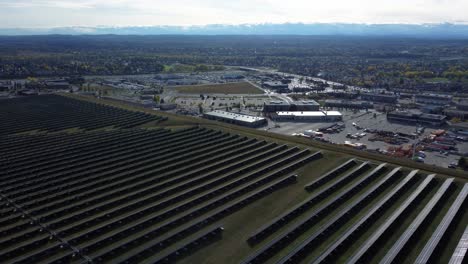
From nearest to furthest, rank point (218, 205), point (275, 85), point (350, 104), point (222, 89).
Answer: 1. point (218, 205)
2. point (350, 104)
3. point (222, 89)
4. point (275, 85)

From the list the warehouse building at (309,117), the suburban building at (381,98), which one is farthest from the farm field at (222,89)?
the warehouse building at (309,117)

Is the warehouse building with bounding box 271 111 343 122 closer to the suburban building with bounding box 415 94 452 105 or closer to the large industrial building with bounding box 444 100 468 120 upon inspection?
the large industrial building with bounding box 444 100 468 120

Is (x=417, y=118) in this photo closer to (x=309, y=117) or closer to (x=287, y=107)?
(x=309, y=117)

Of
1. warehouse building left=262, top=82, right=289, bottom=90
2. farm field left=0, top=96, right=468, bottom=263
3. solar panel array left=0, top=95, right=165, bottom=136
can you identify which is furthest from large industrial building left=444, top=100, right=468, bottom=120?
solar panel array left=0, top=95, right=165, bottom=136

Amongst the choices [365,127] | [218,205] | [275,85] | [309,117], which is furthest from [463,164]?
[275,85]

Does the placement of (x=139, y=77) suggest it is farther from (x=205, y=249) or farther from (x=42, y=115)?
(x=205, y=249)

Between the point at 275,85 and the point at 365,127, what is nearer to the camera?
the point at 365,127

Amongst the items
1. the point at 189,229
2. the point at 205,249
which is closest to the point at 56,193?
the point at 189,229
